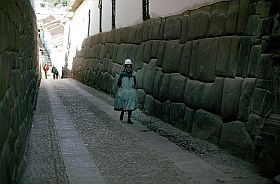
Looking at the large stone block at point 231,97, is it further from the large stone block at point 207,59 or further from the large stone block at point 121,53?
the large stone block at point 121,53

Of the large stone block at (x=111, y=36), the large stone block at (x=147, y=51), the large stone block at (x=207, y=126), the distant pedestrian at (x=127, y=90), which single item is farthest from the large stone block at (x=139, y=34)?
the large stone block at (x=207, y=126)

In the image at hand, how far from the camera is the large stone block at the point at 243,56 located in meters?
6.00

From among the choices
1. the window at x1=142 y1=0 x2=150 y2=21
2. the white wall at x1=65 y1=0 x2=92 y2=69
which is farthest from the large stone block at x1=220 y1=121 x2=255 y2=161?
the white wall at x1=65 y1=0 x2=92 y2=69

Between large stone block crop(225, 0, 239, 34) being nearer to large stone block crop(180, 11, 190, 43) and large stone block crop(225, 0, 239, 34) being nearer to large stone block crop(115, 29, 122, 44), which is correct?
large stone block crop(180, 11, 190, 43)

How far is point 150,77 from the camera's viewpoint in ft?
35.2

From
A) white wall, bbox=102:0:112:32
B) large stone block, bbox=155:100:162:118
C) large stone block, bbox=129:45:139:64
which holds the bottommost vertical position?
large stone block, bbox=155:100:162:118

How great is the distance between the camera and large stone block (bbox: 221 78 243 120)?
20.2 feet

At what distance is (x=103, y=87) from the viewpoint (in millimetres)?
17391

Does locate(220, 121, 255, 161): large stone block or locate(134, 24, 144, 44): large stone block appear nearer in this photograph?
locate(220, 121, 255, 161): large stone block

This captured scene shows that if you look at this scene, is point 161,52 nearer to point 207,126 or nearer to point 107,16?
point 207,126

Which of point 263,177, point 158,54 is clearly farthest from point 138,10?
point 263,177

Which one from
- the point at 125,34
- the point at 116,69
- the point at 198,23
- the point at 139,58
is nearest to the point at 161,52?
the point at 139,58

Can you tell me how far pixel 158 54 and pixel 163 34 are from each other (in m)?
0.54

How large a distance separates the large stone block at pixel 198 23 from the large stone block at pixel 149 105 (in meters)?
2.46
